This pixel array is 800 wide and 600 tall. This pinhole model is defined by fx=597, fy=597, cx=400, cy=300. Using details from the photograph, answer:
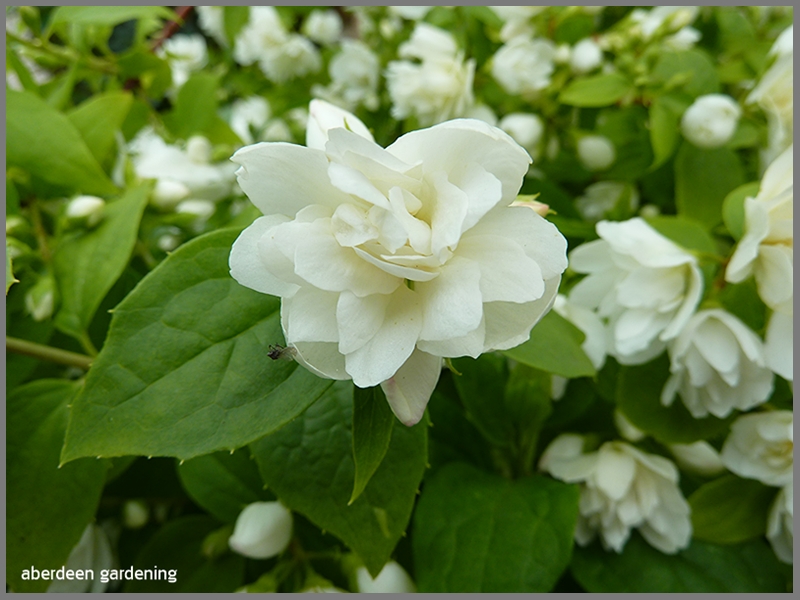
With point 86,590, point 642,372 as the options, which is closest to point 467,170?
point 642,372

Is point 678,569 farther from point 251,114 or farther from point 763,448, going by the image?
point 251,114

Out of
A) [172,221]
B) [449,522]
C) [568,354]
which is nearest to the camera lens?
[568,354]

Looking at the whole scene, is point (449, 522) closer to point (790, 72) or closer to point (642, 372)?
point (642, 372)

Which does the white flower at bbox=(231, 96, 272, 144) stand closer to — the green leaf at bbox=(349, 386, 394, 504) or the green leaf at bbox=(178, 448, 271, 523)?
the green leaf at bbox=(178, 448, 271, 523)

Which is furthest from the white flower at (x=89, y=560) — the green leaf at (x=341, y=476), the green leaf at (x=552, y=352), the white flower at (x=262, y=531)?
the green leaf at (x=552, y=352)

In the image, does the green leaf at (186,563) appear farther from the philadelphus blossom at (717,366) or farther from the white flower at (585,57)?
the white flower at (585,57)
